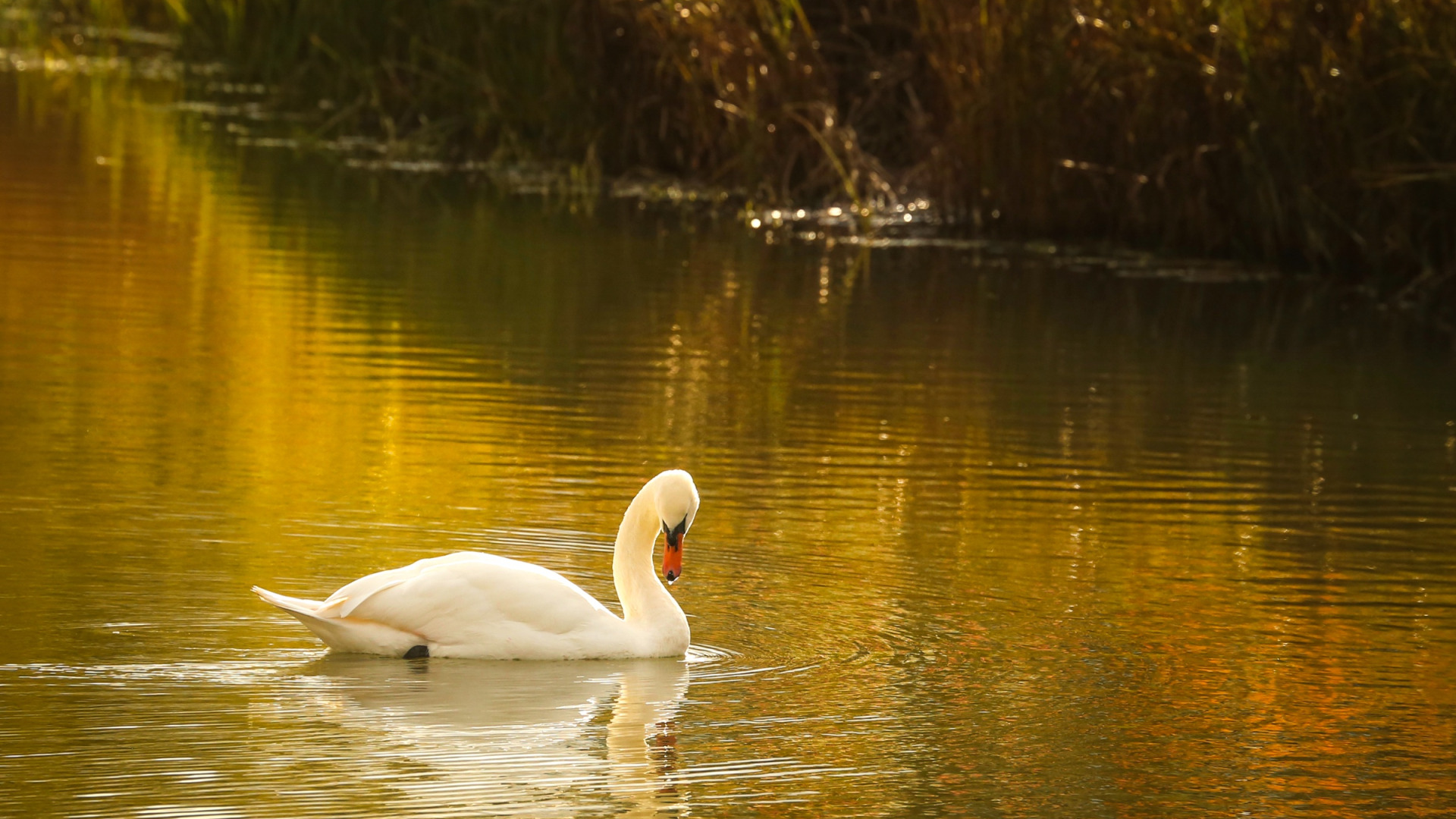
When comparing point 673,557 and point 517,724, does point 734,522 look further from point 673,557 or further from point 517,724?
point 517,724

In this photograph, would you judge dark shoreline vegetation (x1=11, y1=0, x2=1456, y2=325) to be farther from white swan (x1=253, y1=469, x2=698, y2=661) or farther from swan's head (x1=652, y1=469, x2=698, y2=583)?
white swan (x1=253, y1=469, x2=698, y2=661)

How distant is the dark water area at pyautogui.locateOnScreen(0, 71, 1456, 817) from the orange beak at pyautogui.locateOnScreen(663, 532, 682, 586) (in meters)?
0.24

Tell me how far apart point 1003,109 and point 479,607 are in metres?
11.9

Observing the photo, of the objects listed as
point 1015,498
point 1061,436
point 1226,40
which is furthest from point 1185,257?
point 1015,498

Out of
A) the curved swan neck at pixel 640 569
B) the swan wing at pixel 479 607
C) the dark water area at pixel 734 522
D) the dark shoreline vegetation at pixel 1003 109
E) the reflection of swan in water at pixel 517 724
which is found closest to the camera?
the reflection of swan in water at pixel 517 724

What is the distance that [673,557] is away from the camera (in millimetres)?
6953

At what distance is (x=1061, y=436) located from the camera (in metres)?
10.9

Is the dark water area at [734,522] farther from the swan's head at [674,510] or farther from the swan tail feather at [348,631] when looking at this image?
the swan's head at [674,510]

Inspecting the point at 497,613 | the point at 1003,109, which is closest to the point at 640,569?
the point at 497,613

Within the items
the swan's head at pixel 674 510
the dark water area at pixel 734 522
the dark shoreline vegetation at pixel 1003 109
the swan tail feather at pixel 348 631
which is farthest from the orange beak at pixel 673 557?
the dark shoreline vegetation at pixel 1003 109

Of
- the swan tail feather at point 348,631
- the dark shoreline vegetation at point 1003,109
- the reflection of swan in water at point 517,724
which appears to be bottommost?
the reflection of swan in water at point 517,724

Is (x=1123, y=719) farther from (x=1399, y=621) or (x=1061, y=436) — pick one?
(x=1061, y=436)

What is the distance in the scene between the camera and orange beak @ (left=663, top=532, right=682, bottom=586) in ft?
22.8

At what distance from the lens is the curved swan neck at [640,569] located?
22.6 ft
